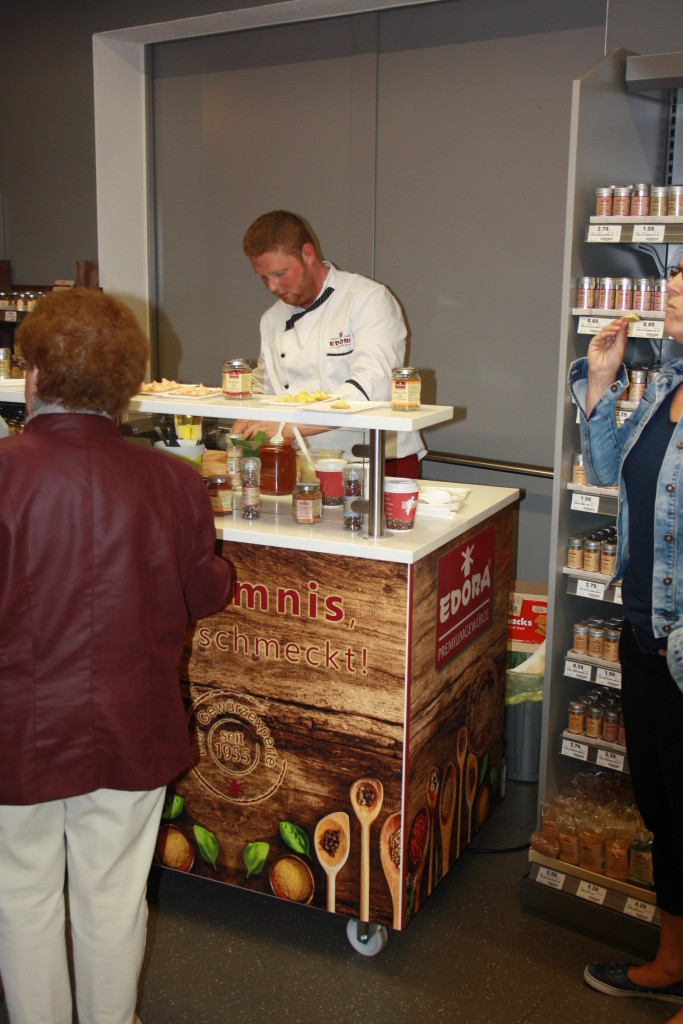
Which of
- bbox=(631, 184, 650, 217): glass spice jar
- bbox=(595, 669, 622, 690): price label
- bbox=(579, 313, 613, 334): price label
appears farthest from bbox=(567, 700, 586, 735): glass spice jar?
bbox=(631, 184, 650, 217): glass spice jar

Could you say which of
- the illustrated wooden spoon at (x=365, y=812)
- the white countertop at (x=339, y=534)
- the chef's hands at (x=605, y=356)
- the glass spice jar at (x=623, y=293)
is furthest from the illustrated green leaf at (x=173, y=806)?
the glass spice jar at (x=623, y=293)

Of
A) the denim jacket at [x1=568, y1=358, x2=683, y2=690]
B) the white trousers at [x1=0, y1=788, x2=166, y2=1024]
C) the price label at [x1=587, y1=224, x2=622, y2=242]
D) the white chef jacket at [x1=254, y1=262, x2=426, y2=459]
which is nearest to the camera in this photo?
the white trousers at [x1=0, y1=788, x2=166, y2=1024]

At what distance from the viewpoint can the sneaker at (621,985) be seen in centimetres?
253

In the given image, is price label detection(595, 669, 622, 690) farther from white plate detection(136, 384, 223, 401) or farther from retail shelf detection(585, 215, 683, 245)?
white plate detection(136, 384, 223, 401)

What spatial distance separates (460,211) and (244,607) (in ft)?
7.56

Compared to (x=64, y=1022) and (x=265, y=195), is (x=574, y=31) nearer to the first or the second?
(x=265, y=195)

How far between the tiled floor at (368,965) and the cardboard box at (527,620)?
0.91 meters

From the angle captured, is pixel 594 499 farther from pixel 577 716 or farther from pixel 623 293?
pixel 577 716

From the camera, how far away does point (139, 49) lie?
5051mm

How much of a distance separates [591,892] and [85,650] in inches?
69.6

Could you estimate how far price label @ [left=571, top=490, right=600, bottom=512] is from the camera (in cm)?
291

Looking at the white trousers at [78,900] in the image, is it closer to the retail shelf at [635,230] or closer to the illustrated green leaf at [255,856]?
the illustrated green leaf at [255,856]

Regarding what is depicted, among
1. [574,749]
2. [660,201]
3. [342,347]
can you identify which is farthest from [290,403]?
[574,749]

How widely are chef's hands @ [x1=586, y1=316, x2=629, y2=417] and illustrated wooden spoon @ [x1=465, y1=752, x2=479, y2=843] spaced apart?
4.19ft
